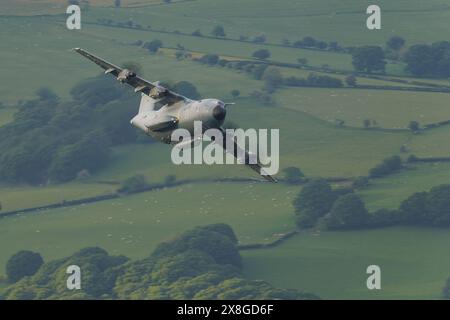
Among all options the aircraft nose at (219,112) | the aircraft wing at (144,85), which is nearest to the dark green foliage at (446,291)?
the aircraft wing at (144,85)

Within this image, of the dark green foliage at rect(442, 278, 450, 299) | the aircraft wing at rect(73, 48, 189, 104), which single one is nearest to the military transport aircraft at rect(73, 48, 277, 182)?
the aircraft wing at rect(73, 48, 189, 104)

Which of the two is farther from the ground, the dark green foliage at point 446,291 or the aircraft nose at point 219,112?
the aircraft nose at point 219,112

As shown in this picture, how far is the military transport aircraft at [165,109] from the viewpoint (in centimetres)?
8781

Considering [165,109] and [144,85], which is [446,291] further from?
[144,85]

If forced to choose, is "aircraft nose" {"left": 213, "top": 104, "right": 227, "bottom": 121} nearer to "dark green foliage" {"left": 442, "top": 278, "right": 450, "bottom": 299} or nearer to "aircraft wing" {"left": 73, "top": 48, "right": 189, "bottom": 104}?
Answer: "aircraft wing" {"left": 73, "top": 48, "right": 189, "bottom": 104}

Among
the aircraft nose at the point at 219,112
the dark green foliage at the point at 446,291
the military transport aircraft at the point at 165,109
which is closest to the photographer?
the aircraft nose at the point at 219,112

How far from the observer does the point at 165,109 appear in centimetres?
9200

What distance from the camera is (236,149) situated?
95250 millimetres

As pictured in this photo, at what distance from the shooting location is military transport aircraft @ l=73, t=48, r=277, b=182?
87.8 meters

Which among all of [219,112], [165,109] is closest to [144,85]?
[165,109]

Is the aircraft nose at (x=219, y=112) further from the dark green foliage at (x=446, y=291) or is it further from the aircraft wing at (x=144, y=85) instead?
the dark green foliage at (x=446, y=291)
